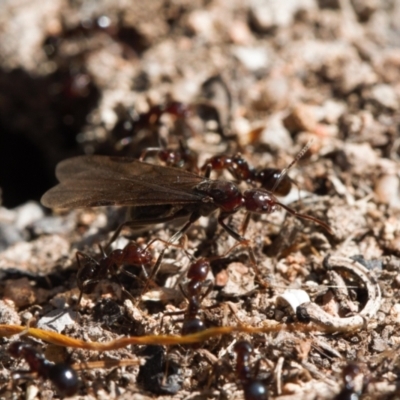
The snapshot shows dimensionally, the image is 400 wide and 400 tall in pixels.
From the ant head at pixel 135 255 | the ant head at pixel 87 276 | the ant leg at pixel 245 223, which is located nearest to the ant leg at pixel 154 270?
the ant head at pixel 135 255

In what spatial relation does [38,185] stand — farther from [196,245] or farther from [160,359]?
[160,359]

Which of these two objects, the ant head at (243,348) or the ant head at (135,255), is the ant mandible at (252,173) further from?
the ant head at (243,348)

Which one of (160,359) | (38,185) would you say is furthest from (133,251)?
(38,185)

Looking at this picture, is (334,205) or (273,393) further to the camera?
(334,205)

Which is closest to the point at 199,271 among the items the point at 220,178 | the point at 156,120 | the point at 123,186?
the point at 123,186

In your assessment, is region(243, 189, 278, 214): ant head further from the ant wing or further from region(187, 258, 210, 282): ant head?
region(187, 258, 210, 282): ant head

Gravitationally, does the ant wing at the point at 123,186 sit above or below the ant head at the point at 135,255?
above

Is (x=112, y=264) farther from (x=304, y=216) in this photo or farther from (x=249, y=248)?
(x=304, y=216)

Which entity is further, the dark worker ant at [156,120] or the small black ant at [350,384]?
the dark worker ant at [156,120]
